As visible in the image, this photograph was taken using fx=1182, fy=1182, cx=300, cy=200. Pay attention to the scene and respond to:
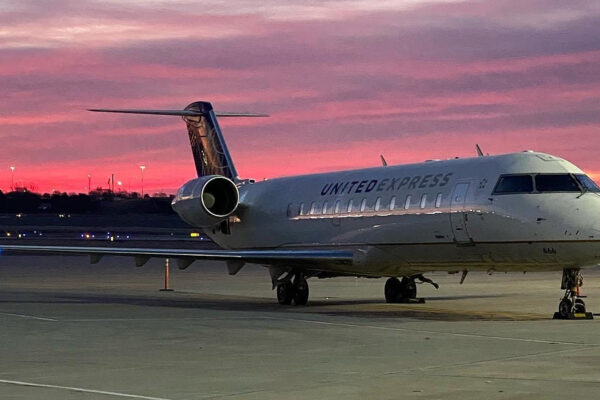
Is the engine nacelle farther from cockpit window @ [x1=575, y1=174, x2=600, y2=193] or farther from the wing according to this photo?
cockpit window @ [x1=575, y1=174, x2=600, y2=193]

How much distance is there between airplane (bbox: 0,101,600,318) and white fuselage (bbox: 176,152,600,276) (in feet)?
0.07

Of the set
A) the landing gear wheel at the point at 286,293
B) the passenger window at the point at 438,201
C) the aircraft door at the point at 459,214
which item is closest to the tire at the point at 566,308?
the aircraft door at the point at 459,214

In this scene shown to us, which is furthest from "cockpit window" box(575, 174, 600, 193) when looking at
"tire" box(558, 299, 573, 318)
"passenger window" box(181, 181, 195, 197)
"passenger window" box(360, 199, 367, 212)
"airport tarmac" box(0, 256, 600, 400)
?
"passenger window" box(181, 181, 195, 197)

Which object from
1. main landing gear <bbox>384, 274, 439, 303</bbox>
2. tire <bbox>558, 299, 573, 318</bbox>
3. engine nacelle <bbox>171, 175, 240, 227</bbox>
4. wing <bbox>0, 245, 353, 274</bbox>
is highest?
engine nacelle <bbox>171, 175, 240, 227</bbox>

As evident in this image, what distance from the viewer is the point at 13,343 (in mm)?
15203

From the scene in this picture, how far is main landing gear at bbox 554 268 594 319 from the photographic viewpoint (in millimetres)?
18922

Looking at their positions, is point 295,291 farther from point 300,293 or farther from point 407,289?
point 407,289

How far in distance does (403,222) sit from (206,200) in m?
6.36

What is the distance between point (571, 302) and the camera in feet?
62.2

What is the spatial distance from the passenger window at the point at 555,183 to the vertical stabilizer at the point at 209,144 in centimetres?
1191

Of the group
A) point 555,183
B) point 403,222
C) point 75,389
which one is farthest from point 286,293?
point 75,389

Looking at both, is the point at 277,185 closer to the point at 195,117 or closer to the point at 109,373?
the point at 195,117

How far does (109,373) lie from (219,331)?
194 inches

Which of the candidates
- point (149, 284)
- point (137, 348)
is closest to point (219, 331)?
point (137, 348)
